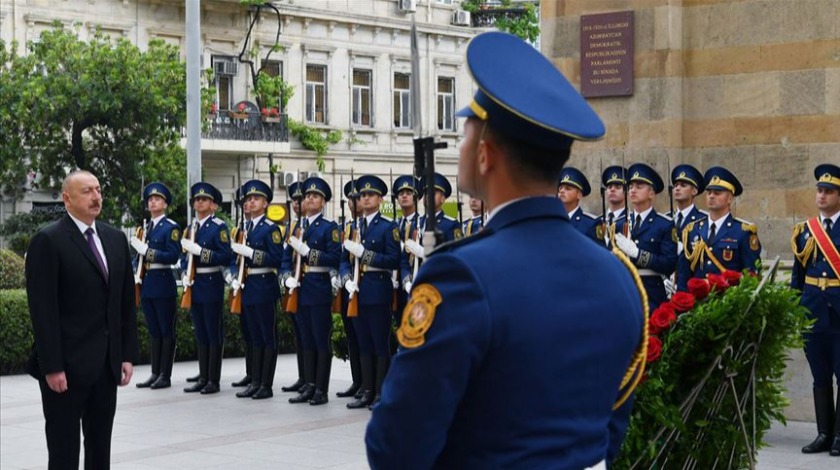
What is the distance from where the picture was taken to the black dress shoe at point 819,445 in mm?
9898

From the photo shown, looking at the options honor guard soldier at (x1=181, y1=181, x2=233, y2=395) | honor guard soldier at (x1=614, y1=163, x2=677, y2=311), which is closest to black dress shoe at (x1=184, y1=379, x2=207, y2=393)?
honor guard soldier at (x1=181, y1=181, x2=233, y2=395)

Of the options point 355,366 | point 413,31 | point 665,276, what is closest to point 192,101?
point 355,366

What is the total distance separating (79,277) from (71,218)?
0.35 m

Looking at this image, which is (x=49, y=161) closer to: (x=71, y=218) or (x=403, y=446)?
(x=71, y=218)

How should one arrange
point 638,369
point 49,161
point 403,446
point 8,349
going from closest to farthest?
point 403,446, point 638,369, point 8,349, point 49,161

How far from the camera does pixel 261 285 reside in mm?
14117

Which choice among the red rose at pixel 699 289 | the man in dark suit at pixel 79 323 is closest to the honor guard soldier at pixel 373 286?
the man in dark suit at pixel 79 323

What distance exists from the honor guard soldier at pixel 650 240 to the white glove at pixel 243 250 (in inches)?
161

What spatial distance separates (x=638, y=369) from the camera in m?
3.51

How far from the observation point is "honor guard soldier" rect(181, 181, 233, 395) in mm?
14383

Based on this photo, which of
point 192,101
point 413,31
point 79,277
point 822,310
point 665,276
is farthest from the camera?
point 192,101

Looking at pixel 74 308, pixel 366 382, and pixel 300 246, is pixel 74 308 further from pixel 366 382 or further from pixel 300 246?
pixel 300 246

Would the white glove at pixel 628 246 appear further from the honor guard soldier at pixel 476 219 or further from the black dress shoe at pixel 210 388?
the black dress shoe at pixel 210 388

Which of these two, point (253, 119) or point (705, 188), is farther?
point (253, 119)
